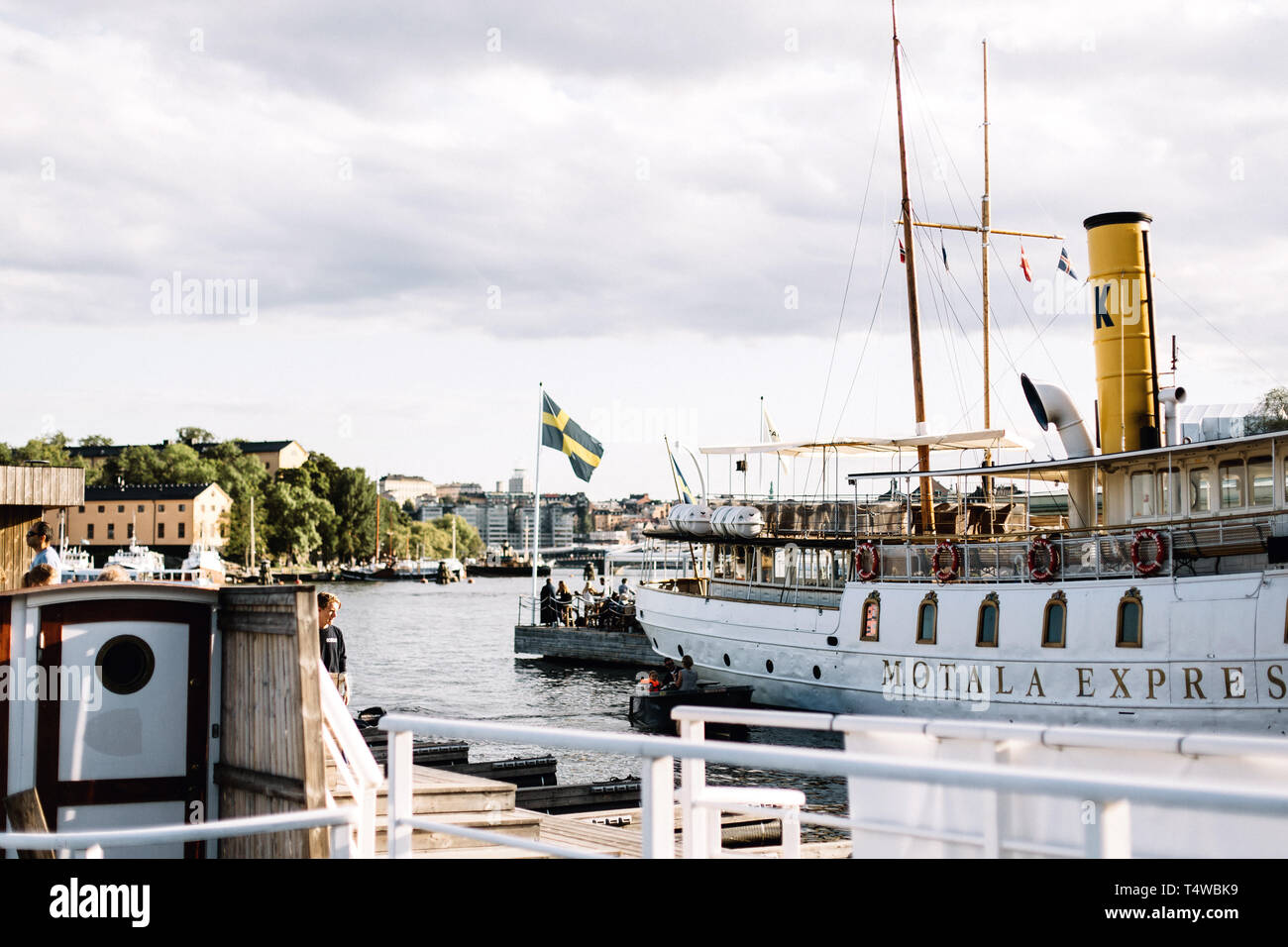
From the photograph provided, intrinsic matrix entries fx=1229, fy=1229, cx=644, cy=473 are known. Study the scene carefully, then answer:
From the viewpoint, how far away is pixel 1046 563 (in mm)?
28172

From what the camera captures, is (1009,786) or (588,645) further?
(588,645)

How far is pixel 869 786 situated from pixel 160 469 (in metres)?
201

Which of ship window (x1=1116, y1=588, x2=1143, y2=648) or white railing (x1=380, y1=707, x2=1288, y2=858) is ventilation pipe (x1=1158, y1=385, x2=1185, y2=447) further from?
white railing (x1=380, y1=707, x2=1288, y2=858)

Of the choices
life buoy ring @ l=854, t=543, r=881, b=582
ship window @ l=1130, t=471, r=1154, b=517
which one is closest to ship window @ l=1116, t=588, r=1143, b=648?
ship window @ l=1130, t=471, r=1154, b=517

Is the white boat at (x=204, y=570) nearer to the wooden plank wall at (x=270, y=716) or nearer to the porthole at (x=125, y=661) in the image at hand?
the porthole at (x=125, y=661)

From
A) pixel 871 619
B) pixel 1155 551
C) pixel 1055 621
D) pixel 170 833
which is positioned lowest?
pixel 871 619

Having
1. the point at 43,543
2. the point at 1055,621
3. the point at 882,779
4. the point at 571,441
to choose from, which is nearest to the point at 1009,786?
the point at 882,779

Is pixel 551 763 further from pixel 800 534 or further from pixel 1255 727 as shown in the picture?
pixel 800 534

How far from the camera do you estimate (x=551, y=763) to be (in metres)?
20.5

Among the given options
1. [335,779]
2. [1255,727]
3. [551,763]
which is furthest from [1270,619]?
[335,779]

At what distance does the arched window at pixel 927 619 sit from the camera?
31453 mm

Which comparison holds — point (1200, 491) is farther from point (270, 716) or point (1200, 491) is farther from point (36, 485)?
point (270, 716)

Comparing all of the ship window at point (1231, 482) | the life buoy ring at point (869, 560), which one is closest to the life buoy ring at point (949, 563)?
the life buoy ring at point (869, 560)

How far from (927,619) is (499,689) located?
22.4 m
